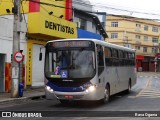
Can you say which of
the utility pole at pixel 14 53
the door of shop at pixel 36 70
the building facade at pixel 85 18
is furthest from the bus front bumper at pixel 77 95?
the building facade at pixel 85 18

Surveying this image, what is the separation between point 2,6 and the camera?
2823 cm

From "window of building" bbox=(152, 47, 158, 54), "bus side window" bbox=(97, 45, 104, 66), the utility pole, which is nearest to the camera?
"bus side window" bbox=(97, 45, 104, 66)

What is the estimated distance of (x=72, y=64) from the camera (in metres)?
16.1

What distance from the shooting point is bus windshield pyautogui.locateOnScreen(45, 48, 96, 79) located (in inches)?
631

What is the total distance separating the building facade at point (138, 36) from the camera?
3536 inches

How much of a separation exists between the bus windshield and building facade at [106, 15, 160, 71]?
2814 inches

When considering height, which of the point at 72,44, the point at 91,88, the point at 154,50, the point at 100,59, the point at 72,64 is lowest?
the point at 91,88

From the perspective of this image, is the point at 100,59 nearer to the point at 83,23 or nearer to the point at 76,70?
the point at 76,70

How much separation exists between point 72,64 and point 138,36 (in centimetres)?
7893

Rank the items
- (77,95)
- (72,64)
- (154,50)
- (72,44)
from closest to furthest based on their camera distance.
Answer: (77,95)
(72,64)
(72,44)
(154,50)

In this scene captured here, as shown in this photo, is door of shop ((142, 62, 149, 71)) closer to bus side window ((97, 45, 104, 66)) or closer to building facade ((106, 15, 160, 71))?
building facade ((106, 15, 160, 71))

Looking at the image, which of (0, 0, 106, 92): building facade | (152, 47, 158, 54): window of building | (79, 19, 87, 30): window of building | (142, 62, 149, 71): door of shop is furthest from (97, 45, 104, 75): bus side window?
(152, 47, 158, 54): window of building

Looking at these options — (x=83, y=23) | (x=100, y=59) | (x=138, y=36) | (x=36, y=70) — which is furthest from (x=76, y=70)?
(x=138, y=36)

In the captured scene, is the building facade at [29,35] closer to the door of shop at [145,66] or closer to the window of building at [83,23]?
the window of building at [83,23]
